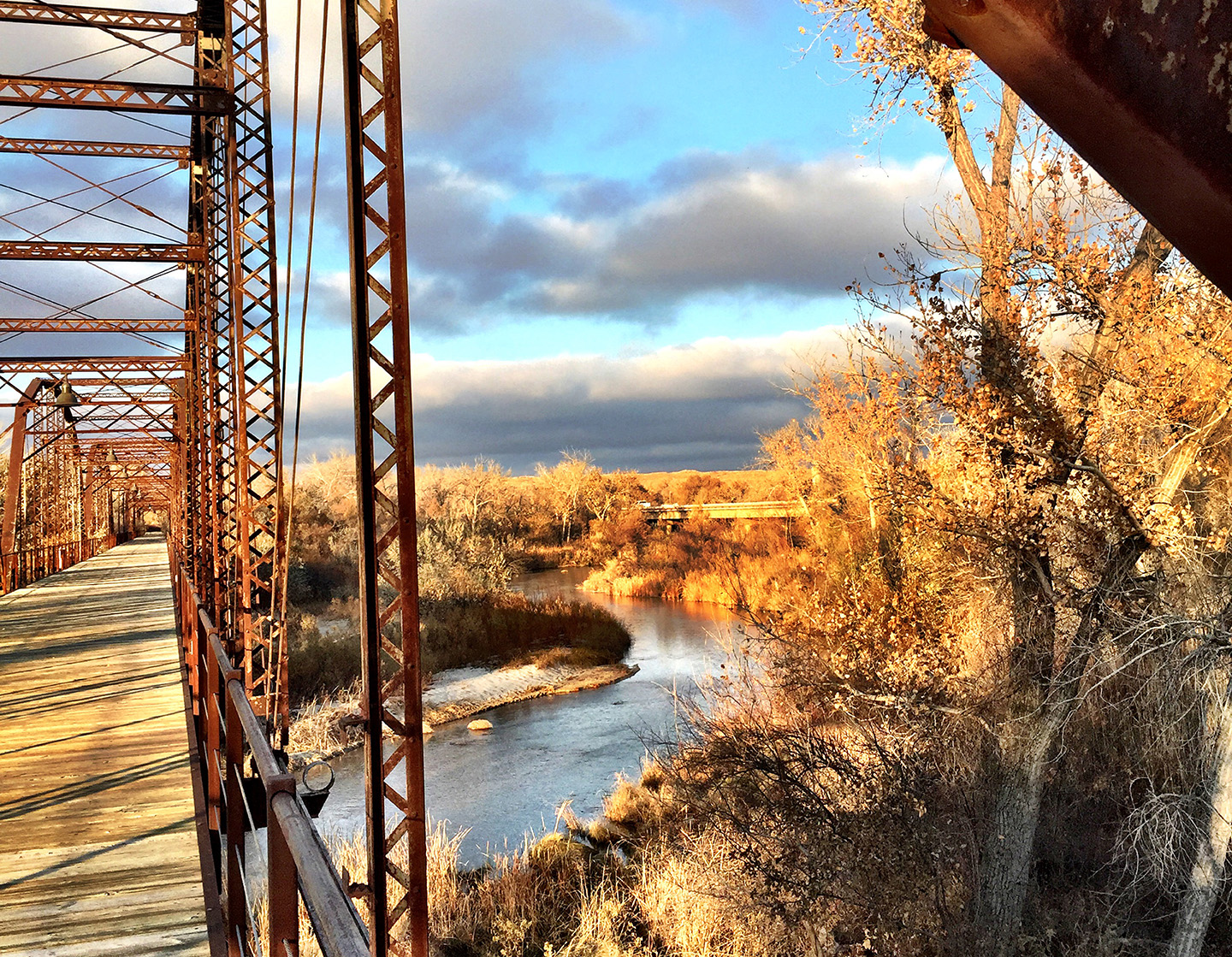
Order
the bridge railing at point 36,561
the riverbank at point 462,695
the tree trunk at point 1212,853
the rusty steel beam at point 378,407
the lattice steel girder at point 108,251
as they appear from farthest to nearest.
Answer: the bridge railing at point 36,561 < the riverbank at point 462,695 < the lattice steel girder at point 108,251 < the tree trunk at point 1212,853 < the rusty steel beam at point 378,407

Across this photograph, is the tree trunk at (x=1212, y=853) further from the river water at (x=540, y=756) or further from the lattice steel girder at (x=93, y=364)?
the lattice steel girder at (x=93, y=364)

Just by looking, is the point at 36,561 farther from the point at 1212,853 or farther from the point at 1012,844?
the point at 1212,853

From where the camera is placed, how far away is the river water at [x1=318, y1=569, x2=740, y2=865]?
15.6 m

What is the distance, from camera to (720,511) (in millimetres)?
50938

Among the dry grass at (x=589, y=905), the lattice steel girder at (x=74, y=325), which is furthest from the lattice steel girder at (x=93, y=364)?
the dry grass at (x=589, y=905)

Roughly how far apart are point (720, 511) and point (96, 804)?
45187 mm

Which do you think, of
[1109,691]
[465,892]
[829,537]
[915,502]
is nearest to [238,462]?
[465,892]

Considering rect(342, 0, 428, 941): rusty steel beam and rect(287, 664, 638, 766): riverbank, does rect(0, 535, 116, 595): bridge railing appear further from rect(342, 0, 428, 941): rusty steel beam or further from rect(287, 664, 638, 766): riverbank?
rect(342, 0, 428, 941): rusty steel beam

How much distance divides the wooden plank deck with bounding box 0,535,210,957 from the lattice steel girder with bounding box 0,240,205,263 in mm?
6288

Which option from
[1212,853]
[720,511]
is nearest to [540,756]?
[1212,853]

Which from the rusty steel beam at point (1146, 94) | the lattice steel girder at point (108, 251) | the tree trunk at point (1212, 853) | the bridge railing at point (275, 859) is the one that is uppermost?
the lattice steel girder at point (108, 251)

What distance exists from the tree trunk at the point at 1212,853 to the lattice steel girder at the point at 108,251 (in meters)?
15.3

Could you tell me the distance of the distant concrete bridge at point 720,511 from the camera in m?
46.8

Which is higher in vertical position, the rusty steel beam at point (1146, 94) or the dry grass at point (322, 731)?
the rusty steel beam at point (1146, 94)
